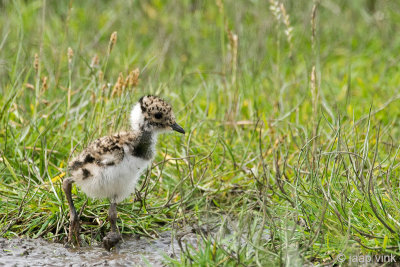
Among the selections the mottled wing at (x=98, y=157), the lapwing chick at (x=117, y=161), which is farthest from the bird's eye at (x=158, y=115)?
the mottled wing at (x=98, y=157)

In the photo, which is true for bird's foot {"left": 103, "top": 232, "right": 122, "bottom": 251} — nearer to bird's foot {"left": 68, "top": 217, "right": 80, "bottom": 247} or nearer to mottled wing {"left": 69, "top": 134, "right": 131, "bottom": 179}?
bird's foot {"left": 68, "top": 217, "right": 80, "bottom": 247}

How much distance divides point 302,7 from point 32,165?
13.5 feet

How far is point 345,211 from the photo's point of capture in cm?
346

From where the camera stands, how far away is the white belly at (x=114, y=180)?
139 inches

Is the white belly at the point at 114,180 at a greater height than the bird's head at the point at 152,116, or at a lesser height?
lesser

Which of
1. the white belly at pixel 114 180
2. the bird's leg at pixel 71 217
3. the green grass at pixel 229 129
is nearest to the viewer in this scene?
the green grass at pixel 229 129

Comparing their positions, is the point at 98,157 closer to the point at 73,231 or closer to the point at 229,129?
the point at 73,231

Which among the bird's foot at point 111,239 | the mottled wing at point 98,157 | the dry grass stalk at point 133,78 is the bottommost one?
the bird's foot at point 111,239

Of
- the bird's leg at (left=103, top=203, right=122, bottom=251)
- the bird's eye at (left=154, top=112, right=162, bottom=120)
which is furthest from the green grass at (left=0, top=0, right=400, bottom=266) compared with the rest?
the bird's eye at (left=154, top=112, right=162, bottom=120)

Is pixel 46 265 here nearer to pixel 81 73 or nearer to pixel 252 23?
pixel 81 73

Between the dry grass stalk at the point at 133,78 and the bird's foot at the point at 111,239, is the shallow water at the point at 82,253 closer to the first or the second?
the bird's foot at the point at 111,239

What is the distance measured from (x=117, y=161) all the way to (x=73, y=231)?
494 mm

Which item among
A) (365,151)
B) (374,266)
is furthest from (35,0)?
(374,266)

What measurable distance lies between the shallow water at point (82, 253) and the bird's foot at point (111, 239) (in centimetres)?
5
